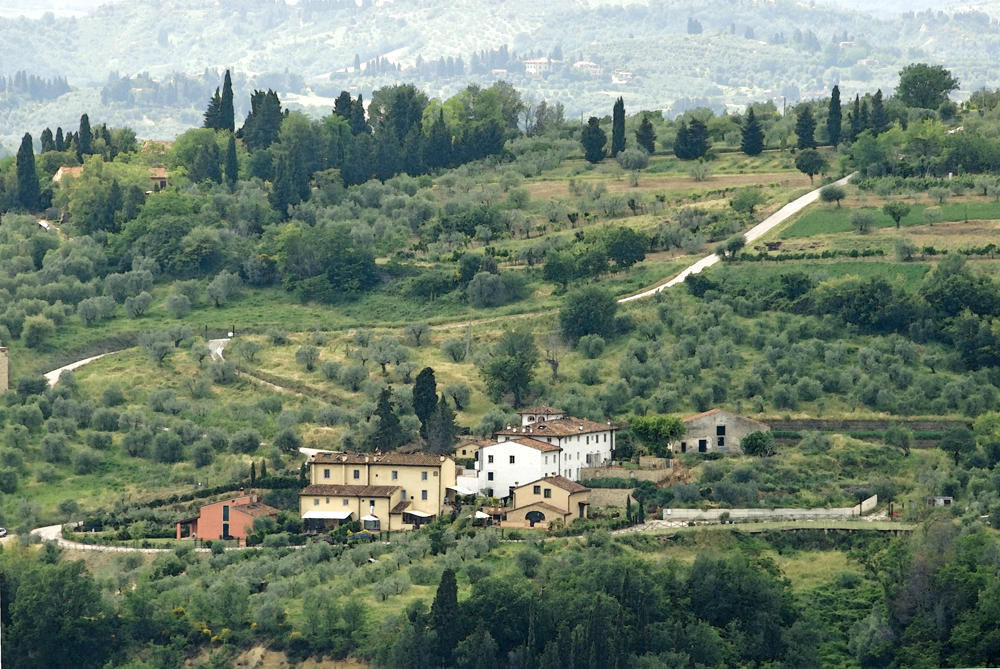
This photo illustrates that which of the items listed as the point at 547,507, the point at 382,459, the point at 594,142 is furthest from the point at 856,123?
the point at 547,507

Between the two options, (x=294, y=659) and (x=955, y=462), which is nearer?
(x=294, y=659)

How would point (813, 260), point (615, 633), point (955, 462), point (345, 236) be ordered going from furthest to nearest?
point (345, 236) < point (813, 260) < point (955, 462) < point (615, 633)

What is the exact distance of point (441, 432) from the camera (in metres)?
81.1

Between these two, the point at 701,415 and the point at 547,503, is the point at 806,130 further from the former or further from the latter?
the point at 547,503

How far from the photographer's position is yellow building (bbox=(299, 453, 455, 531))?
7612 cm

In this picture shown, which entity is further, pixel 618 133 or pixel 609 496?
pixel 618 133

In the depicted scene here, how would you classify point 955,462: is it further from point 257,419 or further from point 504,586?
point 257,419

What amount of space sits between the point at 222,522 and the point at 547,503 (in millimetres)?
10640

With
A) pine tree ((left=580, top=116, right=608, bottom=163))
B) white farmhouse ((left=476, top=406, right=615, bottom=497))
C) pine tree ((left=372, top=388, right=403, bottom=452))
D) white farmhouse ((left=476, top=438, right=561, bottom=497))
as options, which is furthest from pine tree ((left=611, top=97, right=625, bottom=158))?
white farmhouse ((left=476, top=438, right=561, bottom=497))

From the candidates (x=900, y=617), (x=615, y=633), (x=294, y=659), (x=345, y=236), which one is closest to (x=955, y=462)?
(x=900, y=617)

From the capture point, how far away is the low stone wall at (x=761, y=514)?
73.9 m

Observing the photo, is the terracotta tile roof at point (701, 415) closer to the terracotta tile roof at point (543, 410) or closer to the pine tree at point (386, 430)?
the terracotta tile roof at point (543, 410)

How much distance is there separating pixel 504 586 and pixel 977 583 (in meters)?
13.2

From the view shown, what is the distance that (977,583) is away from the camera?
64.6 meters
